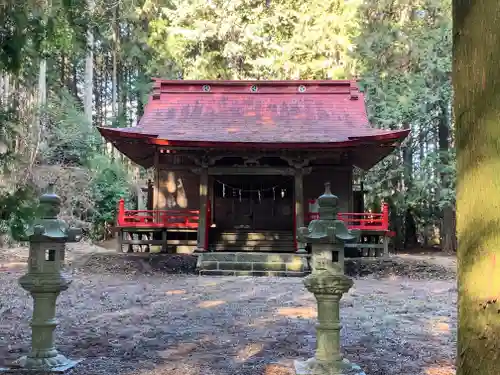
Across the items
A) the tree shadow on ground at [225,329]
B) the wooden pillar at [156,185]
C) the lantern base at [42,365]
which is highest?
the wooden pillar at [156,185]

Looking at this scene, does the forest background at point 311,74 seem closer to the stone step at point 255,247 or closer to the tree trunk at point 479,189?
the stone step at point 255,247

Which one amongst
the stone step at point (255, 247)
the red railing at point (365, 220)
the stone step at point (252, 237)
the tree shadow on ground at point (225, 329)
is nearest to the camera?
the tree shadow on ground at point (225, 329)

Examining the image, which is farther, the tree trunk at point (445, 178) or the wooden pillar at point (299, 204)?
the tree trunk at point (445, 178)

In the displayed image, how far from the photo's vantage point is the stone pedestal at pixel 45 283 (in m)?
4.12

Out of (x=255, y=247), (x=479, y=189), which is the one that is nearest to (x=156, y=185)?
(x=255, y=247)

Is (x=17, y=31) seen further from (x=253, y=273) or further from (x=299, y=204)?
(x=299, y=204)

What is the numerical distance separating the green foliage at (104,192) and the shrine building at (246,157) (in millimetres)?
5754

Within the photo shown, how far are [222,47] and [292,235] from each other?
37.1 feet

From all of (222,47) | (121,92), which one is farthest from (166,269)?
(121,92)

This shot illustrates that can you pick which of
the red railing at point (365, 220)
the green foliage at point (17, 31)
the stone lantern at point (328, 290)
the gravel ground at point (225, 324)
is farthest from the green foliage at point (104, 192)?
the stone lantern at point (328, 290)

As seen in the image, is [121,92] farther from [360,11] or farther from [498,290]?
[498,290]

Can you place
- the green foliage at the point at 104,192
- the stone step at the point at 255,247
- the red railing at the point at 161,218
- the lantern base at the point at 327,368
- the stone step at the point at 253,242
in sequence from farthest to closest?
the green foliage at the point at 104,192, the stone step at the point at 253,242, the stone step at the point at 255,247, the red railing at the point at 161,218, the lantern base at the point at 327,368

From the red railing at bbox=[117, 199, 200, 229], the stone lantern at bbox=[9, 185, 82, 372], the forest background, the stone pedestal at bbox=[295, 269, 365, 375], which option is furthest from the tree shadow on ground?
the forest background

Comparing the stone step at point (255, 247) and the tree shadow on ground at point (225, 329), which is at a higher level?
the stone step at point (255, 247)
